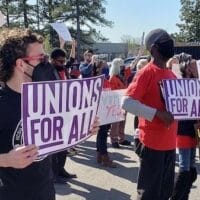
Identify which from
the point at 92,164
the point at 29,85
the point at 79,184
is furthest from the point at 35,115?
the point at 92,164

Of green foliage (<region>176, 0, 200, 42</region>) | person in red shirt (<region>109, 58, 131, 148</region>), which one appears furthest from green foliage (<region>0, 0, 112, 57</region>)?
person in red shirt (<region>109, 58, 131, 148</region>)

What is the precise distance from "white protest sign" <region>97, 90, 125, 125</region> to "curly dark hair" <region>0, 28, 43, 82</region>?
5.54 meters

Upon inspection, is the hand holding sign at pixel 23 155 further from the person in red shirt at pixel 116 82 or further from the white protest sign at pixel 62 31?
the person in red shirt at pixel 116 82

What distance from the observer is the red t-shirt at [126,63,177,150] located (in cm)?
391

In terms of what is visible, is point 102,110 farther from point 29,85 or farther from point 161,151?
point 29,85

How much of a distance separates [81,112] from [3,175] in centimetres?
56

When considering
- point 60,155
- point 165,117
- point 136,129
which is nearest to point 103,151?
point 60,155

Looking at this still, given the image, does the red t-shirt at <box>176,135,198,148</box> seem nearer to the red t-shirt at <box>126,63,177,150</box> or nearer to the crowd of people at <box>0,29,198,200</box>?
the crowd of people at <box>0,29,198,200</box>

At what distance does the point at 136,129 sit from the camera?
182 inches

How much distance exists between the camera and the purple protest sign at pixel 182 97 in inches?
156

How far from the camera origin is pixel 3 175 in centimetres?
272

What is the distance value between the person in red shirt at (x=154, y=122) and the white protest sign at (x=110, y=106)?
418 cm

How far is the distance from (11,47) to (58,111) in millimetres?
455

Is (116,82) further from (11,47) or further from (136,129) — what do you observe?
(11,47)
